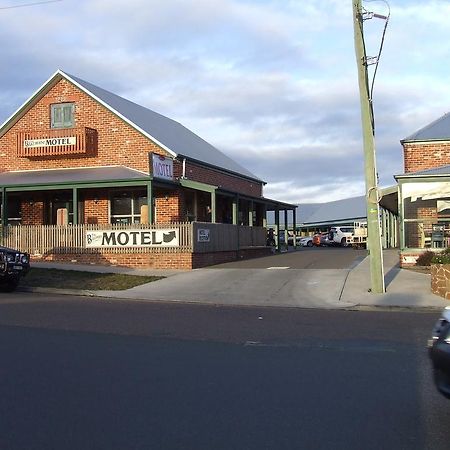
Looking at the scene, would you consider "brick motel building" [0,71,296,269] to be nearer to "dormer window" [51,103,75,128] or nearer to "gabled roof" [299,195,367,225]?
"dormer window" [51,103,75,128]

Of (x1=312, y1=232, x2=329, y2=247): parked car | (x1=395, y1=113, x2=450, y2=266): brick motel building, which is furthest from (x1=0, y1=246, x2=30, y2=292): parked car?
(x1=312, y1=232, x2=329, y2=247): parked car

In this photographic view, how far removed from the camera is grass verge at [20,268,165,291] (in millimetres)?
17406

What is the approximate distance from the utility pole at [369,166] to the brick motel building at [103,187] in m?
7.88

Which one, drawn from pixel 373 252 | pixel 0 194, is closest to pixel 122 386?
pixel 373 252

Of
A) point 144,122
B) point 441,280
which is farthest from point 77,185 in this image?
point 441,280

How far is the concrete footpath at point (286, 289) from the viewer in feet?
47.9

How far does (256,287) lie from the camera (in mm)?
16969

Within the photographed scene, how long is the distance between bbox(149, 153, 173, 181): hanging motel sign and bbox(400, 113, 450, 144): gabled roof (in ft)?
33.6

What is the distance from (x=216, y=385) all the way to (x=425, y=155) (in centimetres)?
2194

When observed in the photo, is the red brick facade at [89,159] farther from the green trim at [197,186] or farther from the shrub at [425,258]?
the shrub at [425,258]

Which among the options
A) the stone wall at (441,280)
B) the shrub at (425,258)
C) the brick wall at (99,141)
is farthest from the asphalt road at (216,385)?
the brick wall at (99,141)

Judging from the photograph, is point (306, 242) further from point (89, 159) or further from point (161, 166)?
point (161, 166)

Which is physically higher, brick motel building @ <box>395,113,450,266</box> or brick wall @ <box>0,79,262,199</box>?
brick wall @ <box>0,79,262,199</box>

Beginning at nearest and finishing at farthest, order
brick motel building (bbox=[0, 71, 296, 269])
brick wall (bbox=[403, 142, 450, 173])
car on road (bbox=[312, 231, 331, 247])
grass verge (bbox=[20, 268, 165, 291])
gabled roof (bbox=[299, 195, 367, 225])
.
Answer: grass verge (bbox=[20, 268, 165, 291]), brick motel building (bbox=[0, 71, 296, 269]), brick wall (bbox=[403, 142, 450, 173]), car on road (bbox=[312, 231, 331, 247]), gabled roof (bbox=[299, 195, 367, 225])
